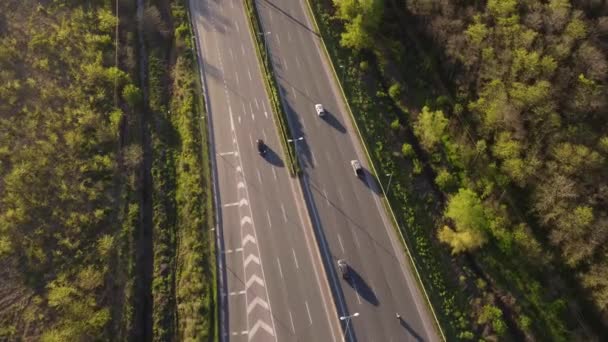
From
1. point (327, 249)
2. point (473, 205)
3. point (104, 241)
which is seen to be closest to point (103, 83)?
point (104, 241)

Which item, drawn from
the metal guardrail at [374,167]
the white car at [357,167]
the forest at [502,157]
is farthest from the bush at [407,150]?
the white car at [357,167]

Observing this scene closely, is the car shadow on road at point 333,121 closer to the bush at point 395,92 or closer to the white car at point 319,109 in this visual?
the white car at point 319,109

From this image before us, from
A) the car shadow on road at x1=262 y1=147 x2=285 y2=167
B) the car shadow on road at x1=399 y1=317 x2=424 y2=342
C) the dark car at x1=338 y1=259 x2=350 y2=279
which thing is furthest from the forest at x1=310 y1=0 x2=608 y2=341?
the car shadow on road at x1=262 y1=147 x2=285 y2=167

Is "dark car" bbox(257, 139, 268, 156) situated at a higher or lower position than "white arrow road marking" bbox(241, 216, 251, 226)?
higher

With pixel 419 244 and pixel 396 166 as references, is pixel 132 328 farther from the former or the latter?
pixel 396 166

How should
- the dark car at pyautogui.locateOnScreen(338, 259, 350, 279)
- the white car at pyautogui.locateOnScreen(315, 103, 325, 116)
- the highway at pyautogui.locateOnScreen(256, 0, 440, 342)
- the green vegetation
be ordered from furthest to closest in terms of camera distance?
the white car at pyautogui.locateOnScreen(315, 103, 325, 116), the dark car at pyautogui.locateOnScreen(338, 259, 350, 279), the green vegetation, the highway at pyautogui.locateOnScreen(256, 0, 440, 342)

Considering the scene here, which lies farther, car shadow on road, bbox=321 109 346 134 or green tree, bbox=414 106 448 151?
car shadow on road, bbox=321 109 346 134

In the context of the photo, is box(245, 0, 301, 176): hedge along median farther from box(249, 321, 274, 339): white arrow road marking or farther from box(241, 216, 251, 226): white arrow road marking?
box(249, 321, 274, 339): white arrow road marking
